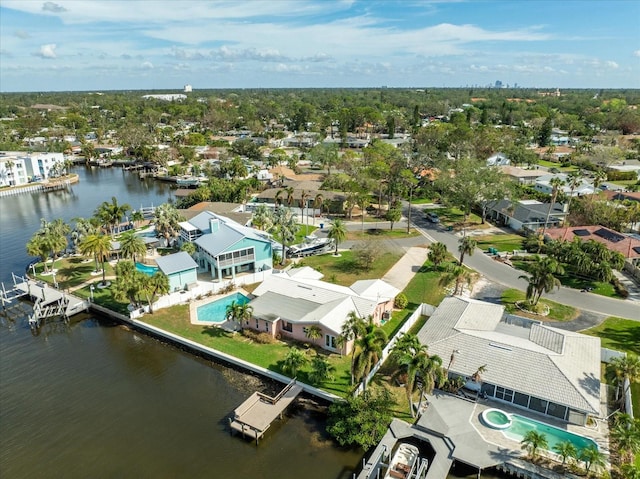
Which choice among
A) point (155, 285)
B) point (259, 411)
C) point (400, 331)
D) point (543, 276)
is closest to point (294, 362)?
point (259, 411)

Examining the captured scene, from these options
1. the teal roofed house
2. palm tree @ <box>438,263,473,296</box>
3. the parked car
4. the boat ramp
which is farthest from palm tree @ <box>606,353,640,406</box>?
the boat ramp

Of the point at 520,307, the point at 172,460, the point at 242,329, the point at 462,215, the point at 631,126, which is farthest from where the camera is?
the point at 631,126

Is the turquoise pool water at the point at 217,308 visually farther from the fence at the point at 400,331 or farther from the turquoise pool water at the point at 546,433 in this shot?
the turquoise pool water at the point at 546,433

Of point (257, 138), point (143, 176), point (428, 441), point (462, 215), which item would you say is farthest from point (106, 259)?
point (257, 138)

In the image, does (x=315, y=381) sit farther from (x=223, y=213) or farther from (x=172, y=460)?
(x=223, y=213)

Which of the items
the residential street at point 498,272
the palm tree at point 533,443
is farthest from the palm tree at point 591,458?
the residential street at point 498,272
